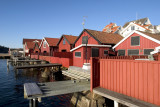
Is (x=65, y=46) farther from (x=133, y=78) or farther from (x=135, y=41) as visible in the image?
(x=133, y=78)

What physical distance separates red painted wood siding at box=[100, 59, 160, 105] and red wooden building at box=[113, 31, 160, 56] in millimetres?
13652

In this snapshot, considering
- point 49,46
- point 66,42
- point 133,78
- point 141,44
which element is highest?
point 66,42

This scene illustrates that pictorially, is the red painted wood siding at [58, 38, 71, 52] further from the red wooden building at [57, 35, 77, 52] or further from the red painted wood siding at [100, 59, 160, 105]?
the red painted wood siding at [100, 59, 160, 105]

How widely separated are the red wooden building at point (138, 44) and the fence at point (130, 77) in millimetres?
13629

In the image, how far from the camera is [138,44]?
20.9 m

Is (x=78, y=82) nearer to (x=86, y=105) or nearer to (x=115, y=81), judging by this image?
(x=86, y=105)

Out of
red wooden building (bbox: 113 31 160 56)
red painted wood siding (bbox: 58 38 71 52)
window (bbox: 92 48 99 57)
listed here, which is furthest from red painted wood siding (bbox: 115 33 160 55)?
red painted wood siding (bbox: 58 38 71 52)

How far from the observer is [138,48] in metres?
21.1

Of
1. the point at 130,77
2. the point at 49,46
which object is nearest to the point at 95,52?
the point at 130,77

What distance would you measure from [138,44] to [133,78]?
15.5 m

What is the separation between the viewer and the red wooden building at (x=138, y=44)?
1917 centimetres

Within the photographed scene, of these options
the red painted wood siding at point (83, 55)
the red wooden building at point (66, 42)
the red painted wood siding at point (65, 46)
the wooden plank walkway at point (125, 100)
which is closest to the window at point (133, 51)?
the red painted wood siding at point (83, 55)

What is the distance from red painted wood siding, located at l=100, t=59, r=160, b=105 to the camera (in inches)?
241

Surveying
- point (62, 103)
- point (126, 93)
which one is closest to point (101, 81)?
point (126, 93)
